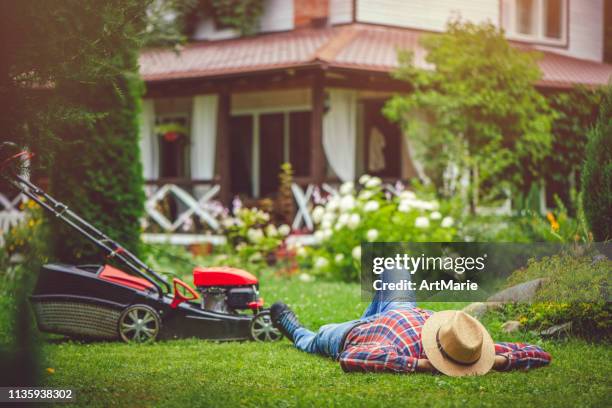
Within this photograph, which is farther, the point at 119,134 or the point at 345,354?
the point at 119,134

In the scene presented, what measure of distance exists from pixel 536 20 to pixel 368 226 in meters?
10.9

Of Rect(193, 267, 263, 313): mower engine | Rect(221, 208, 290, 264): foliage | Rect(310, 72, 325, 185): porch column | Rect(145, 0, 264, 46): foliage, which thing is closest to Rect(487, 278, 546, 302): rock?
Rect(193, 267, 263, 313): mower engine

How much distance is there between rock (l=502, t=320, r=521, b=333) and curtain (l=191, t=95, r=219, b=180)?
1187 cm

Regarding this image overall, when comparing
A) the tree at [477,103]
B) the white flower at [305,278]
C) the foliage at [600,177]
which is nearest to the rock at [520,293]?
the foliage at [600,177]

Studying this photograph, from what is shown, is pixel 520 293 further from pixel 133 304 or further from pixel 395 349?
pixel 133 304

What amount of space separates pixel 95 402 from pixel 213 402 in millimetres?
676

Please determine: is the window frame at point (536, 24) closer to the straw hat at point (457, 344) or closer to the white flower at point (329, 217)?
the white flower at point (329, 217)

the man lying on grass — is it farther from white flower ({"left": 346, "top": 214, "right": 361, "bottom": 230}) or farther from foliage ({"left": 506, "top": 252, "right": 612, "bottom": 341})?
white flower ({"left": 346, "top": 214, "right": 361, "bottom": 230})

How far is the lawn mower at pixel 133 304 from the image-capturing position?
313 inches

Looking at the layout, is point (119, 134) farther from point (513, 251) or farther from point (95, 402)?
point (95, 402)

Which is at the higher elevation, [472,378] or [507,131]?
[507,131]

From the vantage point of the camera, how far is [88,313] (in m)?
8.02

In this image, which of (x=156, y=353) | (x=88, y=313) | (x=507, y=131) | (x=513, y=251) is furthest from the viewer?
(x=507, y=131)

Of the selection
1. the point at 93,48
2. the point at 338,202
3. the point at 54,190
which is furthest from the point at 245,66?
the point at 93,48
